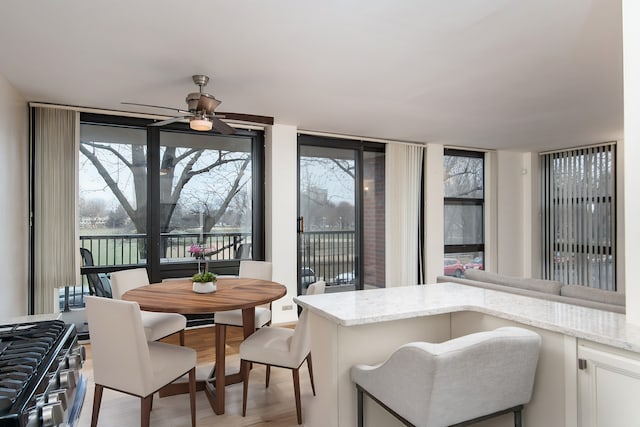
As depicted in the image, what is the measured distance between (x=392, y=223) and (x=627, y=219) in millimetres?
4069

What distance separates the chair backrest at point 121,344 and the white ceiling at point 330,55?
1.60m

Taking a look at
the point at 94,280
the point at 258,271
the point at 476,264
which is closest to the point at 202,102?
the point at 258,271

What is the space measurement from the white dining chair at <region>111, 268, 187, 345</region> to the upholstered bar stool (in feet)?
6.92

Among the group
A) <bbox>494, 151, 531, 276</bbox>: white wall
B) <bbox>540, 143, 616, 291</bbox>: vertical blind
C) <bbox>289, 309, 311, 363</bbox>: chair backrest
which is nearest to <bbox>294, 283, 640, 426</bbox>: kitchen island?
<bbox>289, 309, 311, 363</bbox>: chair backrest

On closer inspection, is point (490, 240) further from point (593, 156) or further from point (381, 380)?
point (381, 380)

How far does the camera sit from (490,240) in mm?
6574

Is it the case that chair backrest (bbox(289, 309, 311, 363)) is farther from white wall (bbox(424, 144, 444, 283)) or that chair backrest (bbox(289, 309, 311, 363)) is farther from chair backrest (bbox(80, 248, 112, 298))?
white wall (bbox(424, 144, 444, 283))

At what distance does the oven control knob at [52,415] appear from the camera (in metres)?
1.00

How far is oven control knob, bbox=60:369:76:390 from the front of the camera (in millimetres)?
1257

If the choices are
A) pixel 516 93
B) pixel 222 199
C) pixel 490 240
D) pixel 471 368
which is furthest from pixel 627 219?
pixel 490 240

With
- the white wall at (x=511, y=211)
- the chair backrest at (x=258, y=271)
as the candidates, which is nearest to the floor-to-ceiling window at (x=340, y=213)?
the chair backrest at (x=258, y=271)

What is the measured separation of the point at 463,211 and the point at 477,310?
491 centimetres

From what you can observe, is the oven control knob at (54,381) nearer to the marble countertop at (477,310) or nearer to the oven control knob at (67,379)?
the oven control knob at (67,379)

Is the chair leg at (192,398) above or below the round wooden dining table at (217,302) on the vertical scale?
below
